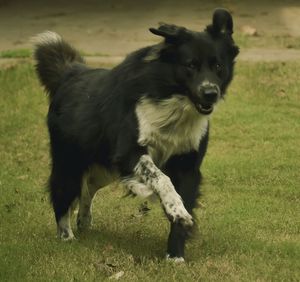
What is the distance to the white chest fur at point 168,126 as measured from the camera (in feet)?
18.9

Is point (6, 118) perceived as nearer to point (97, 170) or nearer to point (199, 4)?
point (97, 170)

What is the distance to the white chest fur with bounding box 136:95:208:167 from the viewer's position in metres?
5.75

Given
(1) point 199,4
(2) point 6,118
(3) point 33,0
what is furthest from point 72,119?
(3) point 33,0

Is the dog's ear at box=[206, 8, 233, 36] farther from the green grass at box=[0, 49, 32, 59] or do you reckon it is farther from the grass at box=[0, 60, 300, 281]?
the green grass at box=[0, 49, 32, 59]

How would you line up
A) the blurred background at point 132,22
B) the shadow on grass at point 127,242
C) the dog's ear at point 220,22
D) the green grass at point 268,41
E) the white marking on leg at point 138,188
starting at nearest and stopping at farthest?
the white marking on leg at point 138,188 < the dog's ear at point 220,22 < the shadow on grass at point 127,242 < the green grass at point 268,41 < the blurred background at point 132,22

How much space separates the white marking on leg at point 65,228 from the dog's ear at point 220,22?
204 cm

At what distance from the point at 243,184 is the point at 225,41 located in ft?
9.75

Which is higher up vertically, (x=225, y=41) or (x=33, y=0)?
(x=225, y=41)

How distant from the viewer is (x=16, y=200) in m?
7.93

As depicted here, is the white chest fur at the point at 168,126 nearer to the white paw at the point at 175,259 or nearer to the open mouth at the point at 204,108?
the open mouth at the point at 204,108

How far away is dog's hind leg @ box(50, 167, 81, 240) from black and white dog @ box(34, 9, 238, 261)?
0.19m

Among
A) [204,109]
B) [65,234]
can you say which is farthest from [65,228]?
[204,109]

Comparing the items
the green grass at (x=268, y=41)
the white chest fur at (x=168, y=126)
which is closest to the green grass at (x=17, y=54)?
the green grass at (x=268, y=41)

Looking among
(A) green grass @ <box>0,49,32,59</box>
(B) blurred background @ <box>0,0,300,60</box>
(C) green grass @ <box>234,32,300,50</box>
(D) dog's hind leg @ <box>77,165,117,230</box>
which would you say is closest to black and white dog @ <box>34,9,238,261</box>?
(D) dog's hind leg @ <box>77,165,117,230</box>
